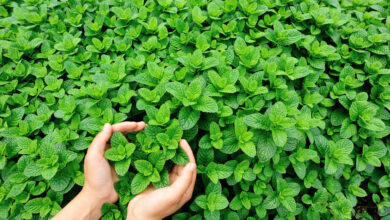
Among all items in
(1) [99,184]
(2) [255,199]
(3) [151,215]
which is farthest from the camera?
(2) [255,199]

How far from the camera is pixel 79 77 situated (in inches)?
95.2

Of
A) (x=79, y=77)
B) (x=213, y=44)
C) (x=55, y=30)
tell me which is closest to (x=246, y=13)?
(x=213, y=44)

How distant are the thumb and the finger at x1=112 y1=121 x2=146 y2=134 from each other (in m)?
0.06

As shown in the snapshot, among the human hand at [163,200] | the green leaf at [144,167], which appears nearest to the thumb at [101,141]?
the green leaf at [144,167]

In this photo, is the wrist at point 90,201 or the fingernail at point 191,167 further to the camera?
the wrist at point 90,201

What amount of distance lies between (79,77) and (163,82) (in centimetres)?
93

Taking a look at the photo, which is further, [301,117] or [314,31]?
[314,31]

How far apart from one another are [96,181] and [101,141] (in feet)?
1.03

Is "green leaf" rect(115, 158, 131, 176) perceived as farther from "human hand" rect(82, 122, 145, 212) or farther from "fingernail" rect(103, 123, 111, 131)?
"fingernail" rect(103, 123, 111, 131)

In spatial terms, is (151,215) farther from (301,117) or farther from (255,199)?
(301,117)

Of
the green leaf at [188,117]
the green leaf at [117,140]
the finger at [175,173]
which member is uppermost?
the green leaf at [188,117]

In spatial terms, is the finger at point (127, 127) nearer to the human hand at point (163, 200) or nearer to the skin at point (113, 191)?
the skin at point (113, 191)

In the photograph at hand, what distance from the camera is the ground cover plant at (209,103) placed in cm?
195

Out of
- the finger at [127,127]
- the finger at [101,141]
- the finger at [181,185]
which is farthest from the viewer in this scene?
the finger at [127,127]
